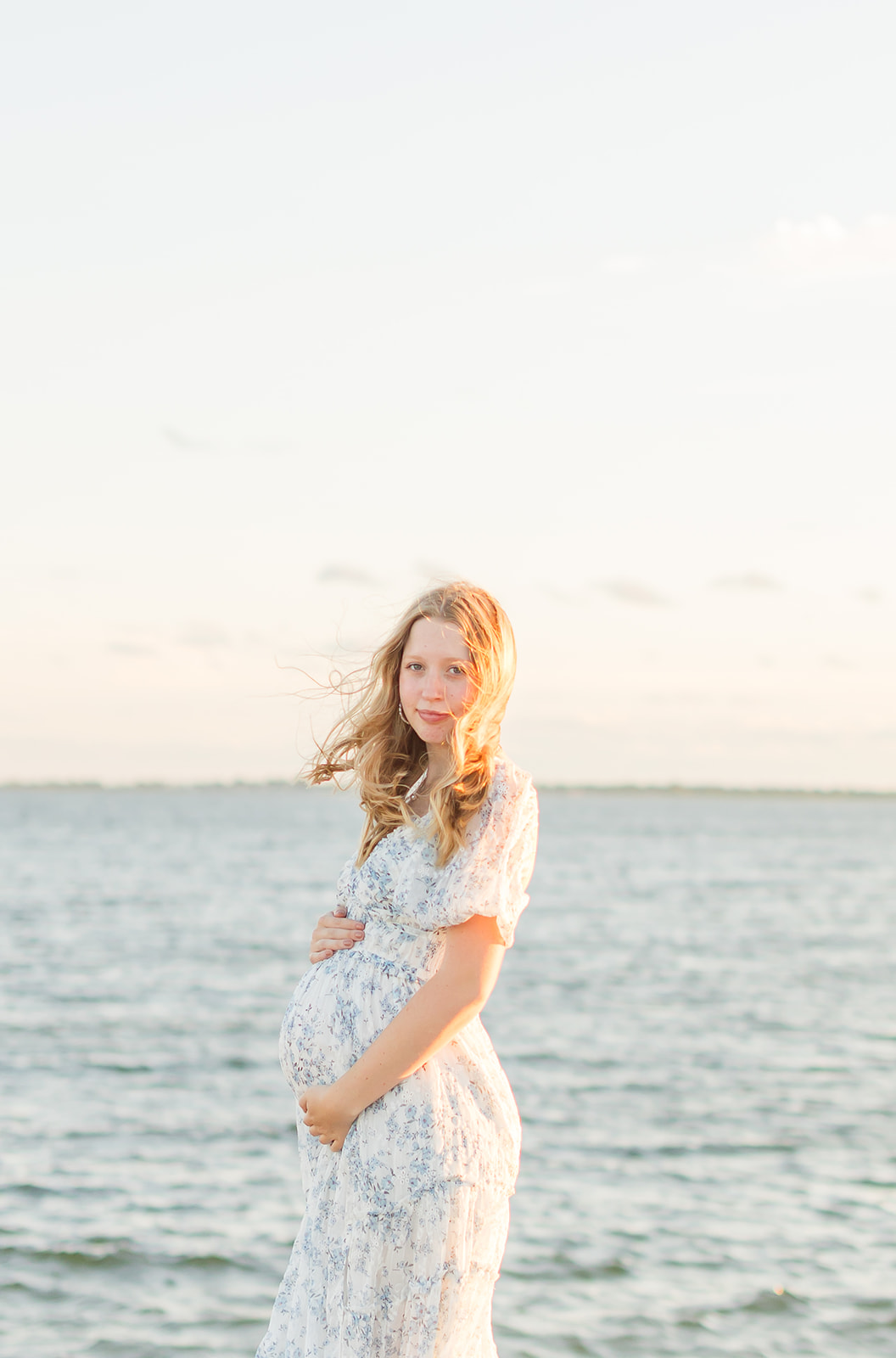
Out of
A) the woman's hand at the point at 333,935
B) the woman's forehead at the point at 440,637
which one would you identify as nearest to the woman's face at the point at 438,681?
the woman's forehead at the point at 440,637

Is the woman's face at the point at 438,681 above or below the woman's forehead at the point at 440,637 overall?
below

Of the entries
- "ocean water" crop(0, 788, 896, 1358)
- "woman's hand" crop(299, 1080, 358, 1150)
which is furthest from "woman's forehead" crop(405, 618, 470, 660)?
"ocean water" crop(0, 788, 896, 1358)

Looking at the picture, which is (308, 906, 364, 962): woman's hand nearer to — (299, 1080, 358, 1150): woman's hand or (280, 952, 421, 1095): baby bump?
(280, 952, 421, 1095): baby bump

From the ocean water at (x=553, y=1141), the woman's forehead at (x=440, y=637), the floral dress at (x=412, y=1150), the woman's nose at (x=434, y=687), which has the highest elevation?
the woman's forehead at (x=440, y=637)

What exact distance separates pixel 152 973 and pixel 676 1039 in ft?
29.2

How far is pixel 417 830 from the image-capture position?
3.04m

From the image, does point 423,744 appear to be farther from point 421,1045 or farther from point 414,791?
point 421,1045

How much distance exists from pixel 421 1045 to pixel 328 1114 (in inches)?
10.9

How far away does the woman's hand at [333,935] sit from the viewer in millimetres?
3137

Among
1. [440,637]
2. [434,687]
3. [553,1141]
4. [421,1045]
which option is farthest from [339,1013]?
[553,1141]

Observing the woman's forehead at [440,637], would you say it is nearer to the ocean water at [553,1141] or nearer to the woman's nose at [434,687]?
the woman's nose at [434,687]

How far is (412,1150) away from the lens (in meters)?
2.88

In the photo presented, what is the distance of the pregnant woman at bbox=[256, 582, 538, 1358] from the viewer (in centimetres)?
288

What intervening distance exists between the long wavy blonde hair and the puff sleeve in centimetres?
3
